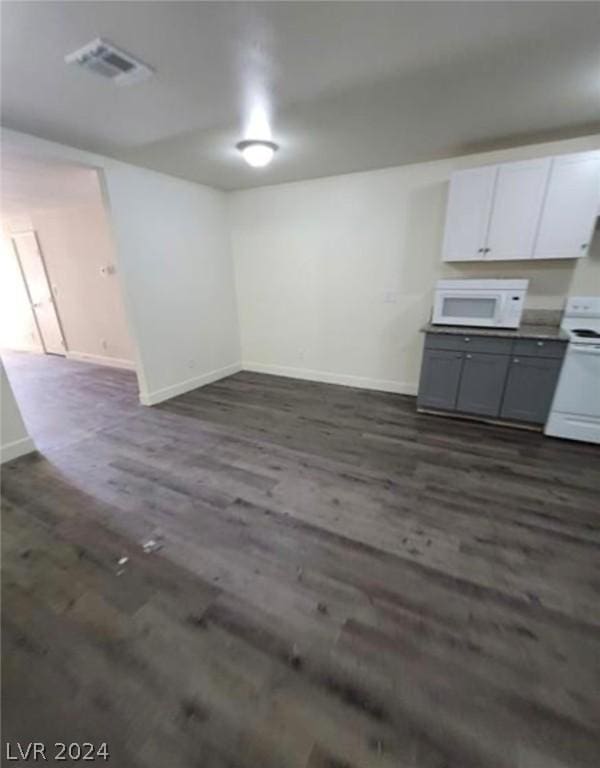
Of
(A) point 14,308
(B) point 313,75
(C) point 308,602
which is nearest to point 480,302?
(B) point 313,75

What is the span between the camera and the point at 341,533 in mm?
2080

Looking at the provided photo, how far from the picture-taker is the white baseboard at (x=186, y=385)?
13.4 feet

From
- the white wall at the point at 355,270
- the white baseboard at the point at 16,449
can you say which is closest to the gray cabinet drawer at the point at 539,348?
the white wall at the point at 355,270

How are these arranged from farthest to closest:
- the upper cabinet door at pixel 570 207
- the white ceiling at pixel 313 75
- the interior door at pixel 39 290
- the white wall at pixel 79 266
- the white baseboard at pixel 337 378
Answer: the interior door at pixel 39 290 → the white wall at pixel 79 266 → the white baseboard at pixel 337 378 → the upper cabinet door at pixel 570 207 → the white ceiling at pixel 313 75

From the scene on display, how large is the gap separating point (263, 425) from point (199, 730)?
245cm

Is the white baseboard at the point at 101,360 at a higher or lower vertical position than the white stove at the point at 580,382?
lower

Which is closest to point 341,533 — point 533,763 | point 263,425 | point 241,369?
point 533,763

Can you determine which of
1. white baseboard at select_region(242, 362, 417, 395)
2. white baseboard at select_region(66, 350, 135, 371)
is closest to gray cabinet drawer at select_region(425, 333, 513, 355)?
white baseboard at select_region(242, 362, 417, 395)

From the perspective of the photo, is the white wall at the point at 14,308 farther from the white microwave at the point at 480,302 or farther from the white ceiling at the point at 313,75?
the white microwave at the point at 480,302

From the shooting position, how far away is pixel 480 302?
3.28m

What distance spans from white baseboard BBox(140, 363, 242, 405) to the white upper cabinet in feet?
10.9

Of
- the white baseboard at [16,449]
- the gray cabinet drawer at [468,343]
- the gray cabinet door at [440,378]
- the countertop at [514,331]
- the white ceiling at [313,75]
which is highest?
the white ceiling at [313,75]

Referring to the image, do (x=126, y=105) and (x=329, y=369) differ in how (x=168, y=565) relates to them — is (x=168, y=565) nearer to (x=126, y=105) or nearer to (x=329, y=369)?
(x=126, y=105)

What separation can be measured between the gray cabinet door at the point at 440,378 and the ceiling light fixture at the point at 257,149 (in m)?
2.35
